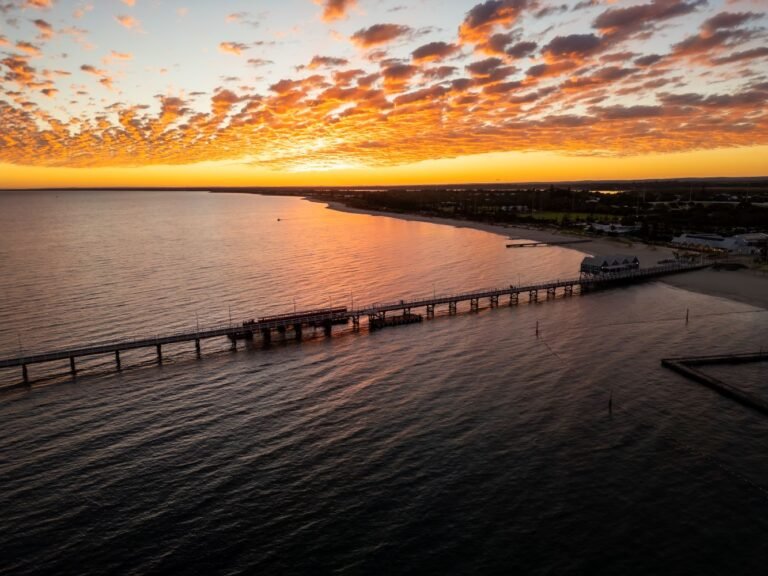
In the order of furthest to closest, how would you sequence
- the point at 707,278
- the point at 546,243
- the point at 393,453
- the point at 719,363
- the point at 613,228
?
the point at 613,228, the point at 546,243, the point at 707,278, the point at 719,363, the point at 393,453

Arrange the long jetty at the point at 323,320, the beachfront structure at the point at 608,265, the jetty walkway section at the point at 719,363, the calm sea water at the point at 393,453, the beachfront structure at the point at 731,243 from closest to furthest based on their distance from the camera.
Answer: the calm sea water at the point at 393,453, the jetty walkway section at the point at 719,363, the long jetty at the point at 323,320, the beachfront structure at the point at 608,265, the beachfront structure at the point at 731,243

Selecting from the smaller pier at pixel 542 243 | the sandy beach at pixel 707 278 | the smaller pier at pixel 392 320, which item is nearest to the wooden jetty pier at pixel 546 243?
the smaller pier at pixel 542 243

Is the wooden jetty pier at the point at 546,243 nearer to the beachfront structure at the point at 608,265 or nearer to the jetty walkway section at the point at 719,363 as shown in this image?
the beachfront structure at the point at 608,265

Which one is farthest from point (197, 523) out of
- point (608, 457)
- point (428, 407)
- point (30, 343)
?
point (30, 343)

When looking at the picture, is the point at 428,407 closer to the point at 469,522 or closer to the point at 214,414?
the point at 469,522

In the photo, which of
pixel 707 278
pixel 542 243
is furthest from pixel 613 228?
pixel 707 278

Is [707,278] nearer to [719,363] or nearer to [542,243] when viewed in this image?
[719,363]
